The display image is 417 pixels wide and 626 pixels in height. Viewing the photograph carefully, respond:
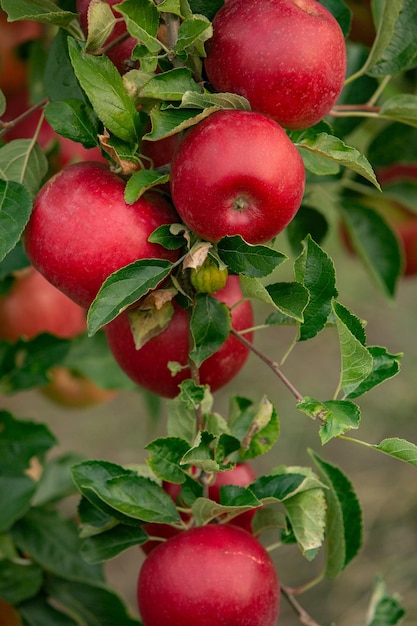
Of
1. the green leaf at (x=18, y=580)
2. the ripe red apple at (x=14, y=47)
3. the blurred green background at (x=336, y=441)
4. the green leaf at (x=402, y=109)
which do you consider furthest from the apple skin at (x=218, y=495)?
the blurred green background at (x=336, y=441)

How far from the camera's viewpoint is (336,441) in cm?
289

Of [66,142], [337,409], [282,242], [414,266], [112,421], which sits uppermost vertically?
[337,409]

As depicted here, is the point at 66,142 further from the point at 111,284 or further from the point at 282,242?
the point at 282,242

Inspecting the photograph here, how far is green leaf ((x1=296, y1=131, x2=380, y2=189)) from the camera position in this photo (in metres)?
0.67

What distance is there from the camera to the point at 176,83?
0.66 metres

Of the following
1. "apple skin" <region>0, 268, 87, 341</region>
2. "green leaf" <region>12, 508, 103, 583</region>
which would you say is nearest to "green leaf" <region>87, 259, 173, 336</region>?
"green leaf" <region>12, 508, 103, 583</region>

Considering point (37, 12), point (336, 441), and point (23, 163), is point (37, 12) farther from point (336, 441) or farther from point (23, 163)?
point (336, 441)

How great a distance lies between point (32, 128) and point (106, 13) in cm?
51

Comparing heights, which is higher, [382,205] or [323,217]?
[323,217]

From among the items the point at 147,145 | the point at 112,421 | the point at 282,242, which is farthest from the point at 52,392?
the point at 112,421

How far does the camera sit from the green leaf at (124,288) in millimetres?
655

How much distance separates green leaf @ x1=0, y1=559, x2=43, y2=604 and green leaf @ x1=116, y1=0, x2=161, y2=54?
649mm

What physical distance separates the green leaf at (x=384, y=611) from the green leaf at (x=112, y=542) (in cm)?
29

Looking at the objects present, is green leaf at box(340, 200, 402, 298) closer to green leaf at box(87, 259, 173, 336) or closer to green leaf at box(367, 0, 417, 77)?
green leaf at box(367, 0, 417, 77)
